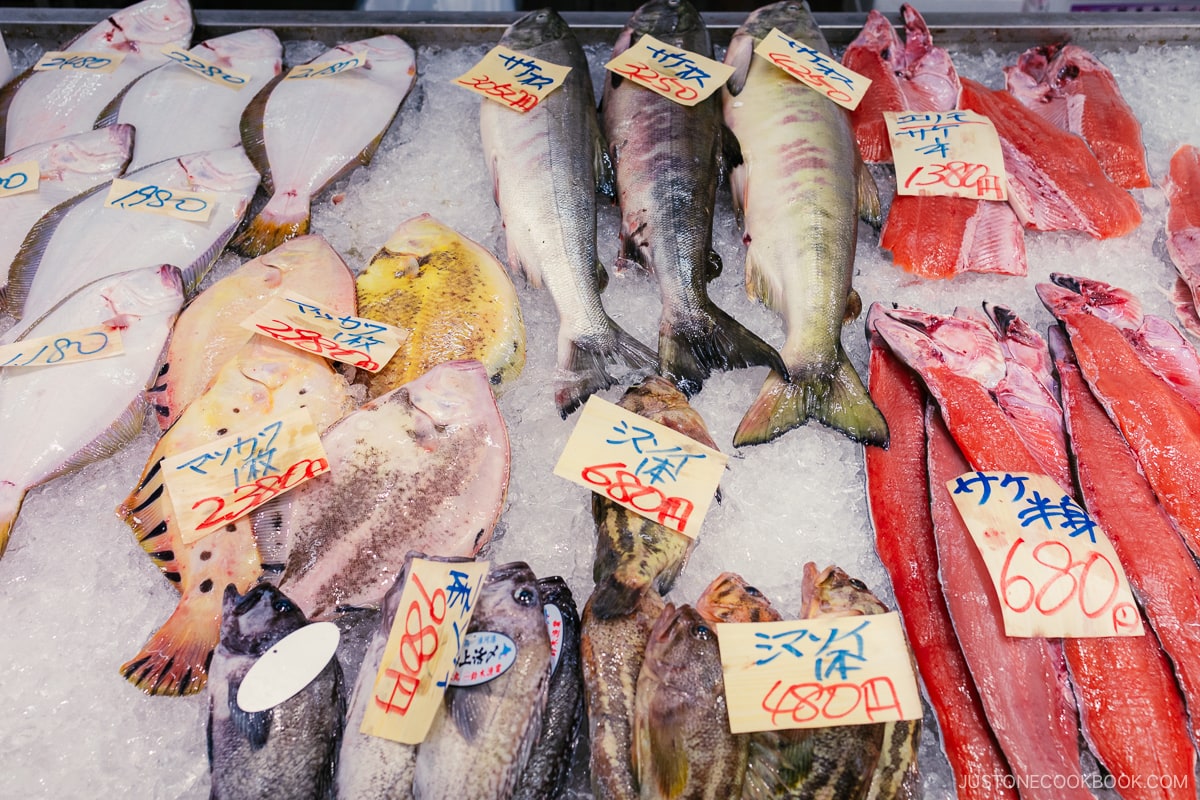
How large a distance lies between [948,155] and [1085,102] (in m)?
0.74

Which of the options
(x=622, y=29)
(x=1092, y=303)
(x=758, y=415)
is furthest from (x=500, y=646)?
(x=622, y=29)

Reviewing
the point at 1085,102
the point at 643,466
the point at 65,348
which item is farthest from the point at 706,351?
the point at 1085,102

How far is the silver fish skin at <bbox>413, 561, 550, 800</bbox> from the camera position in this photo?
1310mm

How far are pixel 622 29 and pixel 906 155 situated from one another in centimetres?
113

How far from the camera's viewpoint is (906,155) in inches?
93.9

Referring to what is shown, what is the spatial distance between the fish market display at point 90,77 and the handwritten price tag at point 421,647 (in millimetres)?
2194

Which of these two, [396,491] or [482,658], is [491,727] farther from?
[396,491]

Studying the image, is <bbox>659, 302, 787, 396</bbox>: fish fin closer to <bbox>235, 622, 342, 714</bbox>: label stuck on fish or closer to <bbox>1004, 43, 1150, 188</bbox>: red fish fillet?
<bbox>235, 622, 342, 714</bbox>: label stuck on fish

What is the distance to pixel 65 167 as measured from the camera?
240 cm

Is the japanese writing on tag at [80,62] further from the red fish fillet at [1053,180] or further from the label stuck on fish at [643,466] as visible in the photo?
the red fish fillet at [1053,180]

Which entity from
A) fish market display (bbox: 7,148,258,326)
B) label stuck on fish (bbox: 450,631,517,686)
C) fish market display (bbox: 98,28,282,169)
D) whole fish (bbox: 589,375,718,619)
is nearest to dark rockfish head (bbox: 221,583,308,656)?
label stuck on fish (bbox: 450,631,517,686)

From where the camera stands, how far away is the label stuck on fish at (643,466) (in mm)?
1618

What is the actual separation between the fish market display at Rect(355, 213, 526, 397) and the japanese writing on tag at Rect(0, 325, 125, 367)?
60 cm

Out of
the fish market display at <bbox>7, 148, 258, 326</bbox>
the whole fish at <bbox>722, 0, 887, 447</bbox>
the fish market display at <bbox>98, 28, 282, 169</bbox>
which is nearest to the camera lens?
the whole fish at <bbox>722, 0, 887, 447</bbox>
